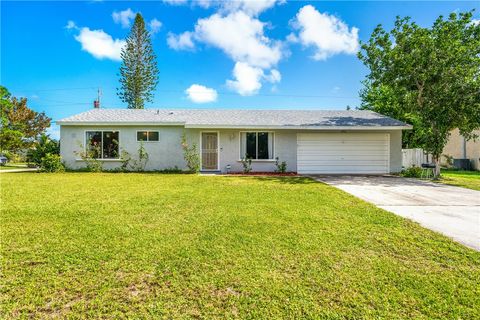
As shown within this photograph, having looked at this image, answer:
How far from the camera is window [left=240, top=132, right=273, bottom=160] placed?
14.4m

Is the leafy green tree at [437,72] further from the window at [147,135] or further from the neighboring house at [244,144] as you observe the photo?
the window at [147,135]

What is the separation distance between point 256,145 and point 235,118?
84.1 inches

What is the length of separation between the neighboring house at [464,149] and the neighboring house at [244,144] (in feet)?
34.4

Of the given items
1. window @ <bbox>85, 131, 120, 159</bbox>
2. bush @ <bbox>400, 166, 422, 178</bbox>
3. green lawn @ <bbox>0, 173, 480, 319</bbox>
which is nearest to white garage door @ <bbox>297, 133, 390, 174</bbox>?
bush @ <bbox>400, 166, 422, 178</bbox>

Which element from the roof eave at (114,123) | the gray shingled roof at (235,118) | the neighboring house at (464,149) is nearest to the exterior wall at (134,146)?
the roof eave at (114,123)

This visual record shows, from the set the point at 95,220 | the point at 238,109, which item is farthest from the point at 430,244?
the point at 238,109

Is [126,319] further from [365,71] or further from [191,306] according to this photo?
[365,71]

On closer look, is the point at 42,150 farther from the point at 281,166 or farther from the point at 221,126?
the point at 281,166

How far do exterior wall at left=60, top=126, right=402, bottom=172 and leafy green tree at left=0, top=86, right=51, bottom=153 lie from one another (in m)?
12.0

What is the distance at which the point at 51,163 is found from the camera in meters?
13.5

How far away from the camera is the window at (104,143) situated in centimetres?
1425

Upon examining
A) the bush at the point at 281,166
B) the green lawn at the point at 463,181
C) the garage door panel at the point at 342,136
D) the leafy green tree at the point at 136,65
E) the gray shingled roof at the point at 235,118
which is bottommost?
the green lawn at the point at 463,181

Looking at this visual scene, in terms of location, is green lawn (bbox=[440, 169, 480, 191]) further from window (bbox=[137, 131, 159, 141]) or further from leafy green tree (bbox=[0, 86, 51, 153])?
leafy green tree (bbox=[0, 86, 51, 153])

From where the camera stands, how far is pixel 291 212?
553 cm
